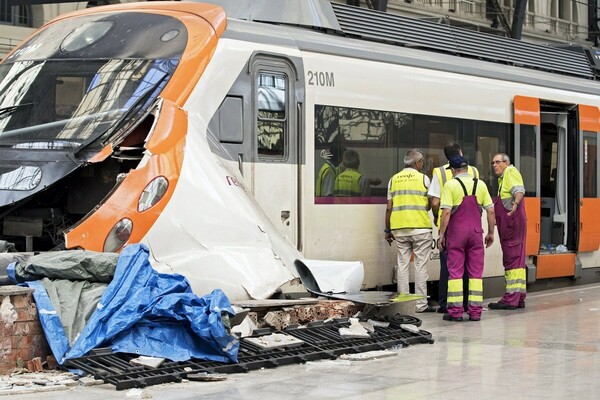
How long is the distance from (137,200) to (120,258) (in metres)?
1.16

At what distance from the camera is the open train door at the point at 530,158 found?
1677cm

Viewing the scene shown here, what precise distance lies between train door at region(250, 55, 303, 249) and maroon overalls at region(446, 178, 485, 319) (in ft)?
5.66

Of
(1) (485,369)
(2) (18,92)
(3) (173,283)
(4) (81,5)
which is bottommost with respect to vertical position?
(1) (485,369)

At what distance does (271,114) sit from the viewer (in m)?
12.7

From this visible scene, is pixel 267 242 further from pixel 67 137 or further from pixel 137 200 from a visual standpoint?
pixel 67 137

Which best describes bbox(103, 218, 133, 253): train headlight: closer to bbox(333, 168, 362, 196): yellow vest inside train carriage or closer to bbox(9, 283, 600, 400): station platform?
bbox(9, 283, 600, 400): station platform

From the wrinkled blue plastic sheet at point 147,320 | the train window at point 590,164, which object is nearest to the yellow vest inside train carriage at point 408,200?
the wrinkled blue plastic sheet at point 147,320

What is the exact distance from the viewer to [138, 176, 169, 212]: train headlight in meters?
10.5

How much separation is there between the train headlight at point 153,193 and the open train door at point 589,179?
918 cm

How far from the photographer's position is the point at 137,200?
34.4 ft

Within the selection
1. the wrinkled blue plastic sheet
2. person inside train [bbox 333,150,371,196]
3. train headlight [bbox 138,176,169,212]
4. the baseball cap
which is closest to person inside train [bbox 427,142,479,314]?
the baseball cap

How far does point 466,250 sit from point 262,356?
4374mm

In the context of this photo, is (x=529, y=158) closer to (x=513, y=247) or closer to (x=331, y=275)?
(x=513, y=247)

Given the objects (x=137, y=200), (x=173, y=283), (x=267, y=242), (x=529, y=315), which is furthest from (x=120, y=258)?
→ (x=529, y=315)
